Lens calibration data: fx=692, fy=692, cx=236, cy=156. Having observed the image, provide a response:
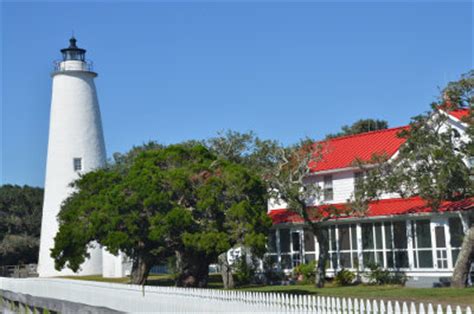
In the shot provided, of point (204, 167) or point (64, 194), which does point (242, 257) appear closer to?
point (204, 167)

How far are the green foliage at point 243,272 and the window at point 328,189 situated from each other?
482 cm

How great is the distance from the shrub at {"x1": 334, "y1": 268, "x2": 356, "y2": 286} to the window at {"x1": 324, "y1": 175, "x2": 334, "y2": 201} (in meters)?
5.08

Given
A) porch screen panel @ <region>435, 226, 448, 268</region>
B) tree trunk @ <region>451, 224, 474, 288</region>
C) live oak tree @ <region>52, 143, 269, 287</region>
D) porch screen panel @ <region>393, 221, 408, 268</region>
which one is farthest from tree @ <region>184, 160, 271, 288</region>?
porch screen panel @ <region>435, 226, 448, 268</region>

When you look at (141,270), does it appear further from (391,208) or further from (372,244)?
(391,208)

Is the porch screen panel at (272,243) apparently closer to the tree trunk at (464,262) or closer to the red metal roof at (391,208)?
the red metal roof at (391,208)

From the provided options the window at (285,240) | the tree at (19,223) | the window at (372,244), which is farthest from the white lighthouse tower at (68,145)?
the window at (372,244)

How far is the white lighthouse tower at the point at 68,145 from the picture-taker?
42.5m

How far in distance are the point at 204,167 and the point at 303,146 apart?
21.4 ft

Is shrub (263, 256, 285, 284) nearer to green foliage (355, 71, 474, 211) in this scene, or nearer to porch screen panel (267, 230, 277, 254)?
porch screen panel (267, 230, 277, 254)

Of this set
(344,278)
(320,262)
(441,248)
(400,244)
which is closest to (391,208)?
(400,244)

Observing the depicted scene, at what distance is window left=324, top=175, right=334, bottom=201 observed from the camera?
34119 millimetres

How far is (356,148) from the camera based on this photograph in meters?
35.2

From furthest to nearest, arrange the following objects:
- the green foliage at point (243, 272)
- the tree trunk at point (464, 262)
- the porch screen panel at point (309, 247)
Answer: the porch screen panel at point (309, 247) < the green foliage at point (243, 272) < the tree trunk at point (464, 262)

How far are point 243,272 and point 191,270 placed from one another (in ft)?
18.3
